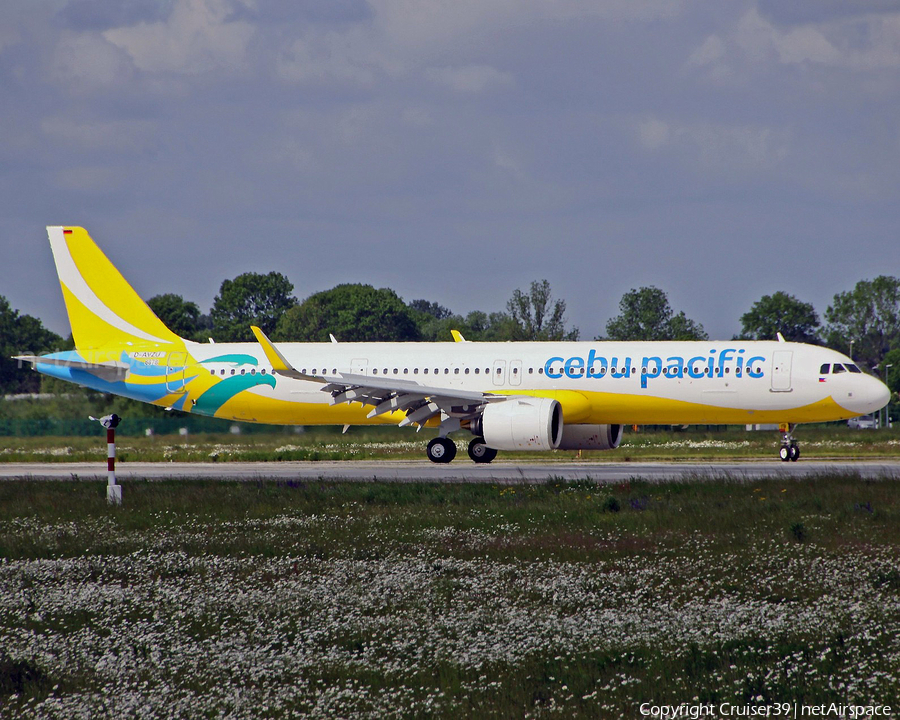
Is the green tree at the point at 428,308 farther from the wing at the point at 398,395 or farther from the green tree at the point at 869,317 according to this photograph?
the wing at the point at 398,395

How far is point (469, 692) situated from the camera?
757 centimetres

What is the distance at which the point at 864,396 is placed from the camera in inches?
1109

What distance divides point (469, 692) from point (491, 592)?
2940 mm

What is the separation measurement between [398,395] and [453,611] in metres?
19.4

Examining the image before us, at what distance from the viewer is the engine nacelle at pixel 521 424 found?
26.8 meters

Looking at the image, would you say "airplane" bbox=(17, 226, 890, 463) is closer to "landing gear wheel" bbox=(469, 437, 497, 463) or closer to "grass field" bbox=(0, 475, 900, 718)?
"landing gear wheel" bbox=(469, 437, 497, 463)

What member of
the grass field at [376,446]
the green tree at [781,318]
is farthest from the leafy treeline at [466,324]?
the grass field at [376,446]

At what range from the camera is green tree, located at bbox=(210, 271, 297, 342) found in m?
123

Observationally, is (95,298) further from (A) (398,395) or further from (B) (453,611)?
(B) (453,611)

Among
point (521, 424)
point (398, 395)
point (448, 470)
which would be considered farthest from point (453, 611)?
point (398, 395)

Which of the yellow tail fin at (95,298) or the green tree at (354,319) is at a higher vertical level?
the green tree at (354,319)

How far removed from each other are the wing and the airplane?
4 centimetres

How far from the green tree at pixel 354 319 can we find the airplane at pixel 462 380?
73.4 metres

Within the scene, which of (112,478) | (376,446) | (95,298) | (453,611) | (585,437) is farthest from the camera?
(376,446)
